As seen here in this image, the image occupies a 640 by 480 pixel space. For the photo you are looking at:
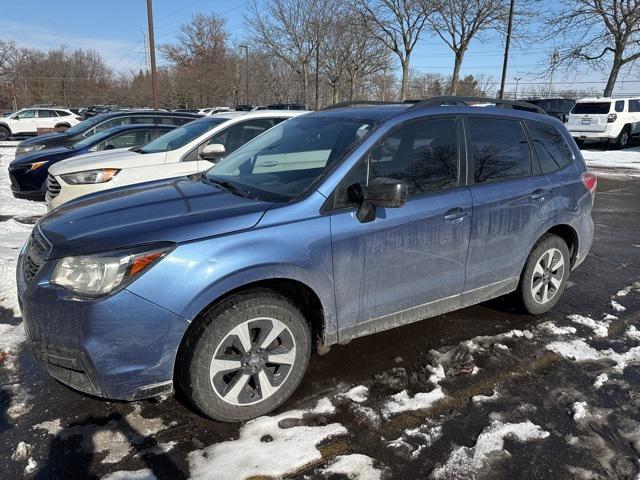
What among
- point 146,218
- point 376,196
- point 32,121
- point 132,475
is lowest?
point 132,475

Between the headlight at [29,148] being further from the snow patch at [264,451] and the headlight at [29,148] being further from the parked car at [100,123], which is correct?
the snow patch at [264,451]

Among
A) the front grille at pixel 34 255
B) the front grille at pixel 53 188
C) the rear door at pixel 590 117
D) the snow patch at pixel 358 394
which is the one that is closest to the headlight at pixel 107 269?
the front grille at pixel 34 255

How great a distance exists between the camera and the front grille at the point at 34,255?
263cm

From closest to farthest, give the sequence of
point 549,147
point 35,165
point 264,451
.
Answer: point 264,451 < point 549,147 < point 35,165

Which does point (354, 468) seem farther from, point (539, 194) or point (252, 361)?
point (539, 194)

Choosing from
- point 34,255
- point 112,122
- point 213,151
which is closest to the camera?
point 34,255

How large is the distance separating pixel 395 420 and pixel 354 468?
0.48 metres

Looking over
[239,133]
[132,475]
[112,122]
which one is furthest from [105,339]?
[112,122]

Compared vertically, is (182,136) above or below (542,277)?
above

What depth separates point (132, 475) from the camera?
235 cm

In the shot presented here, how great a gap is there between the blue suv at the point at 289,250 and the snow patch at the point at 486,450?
90cm

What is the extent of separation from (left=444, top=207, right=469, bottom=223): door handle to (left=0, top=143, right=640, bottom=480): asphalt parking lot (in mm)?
1022

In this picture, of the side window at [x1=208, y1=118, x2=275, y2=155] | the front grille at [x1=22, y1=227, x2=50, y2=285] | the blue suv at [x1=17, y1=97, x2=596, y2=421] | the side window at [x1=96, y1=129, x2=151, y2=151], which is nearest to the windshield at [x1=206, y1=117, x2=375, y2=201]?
the blue suv at [x1=17, y1=97, x2=596, y2=421]

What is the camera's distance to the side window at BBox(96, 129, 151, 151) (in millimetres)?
8445
